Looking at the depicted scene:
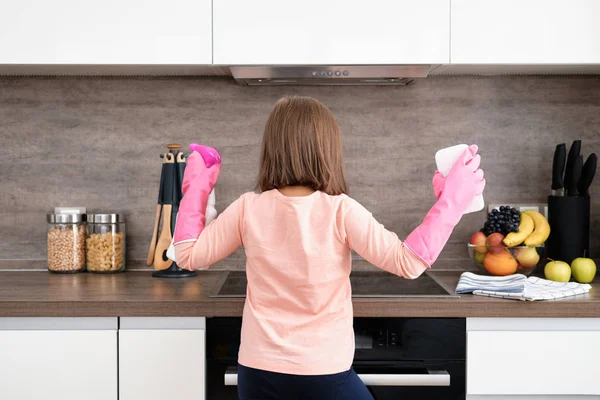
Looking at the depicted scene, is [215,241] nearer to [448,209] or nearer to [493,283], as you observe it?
[448,209]

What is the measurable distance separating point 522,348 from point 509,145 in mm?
838

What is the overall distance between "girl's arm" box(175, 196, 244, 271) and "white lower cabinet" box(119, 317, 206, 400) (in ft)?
0.87

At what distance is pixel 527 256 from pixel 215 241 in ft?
3.28

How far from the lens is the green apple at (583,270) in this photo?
6.61 ft
